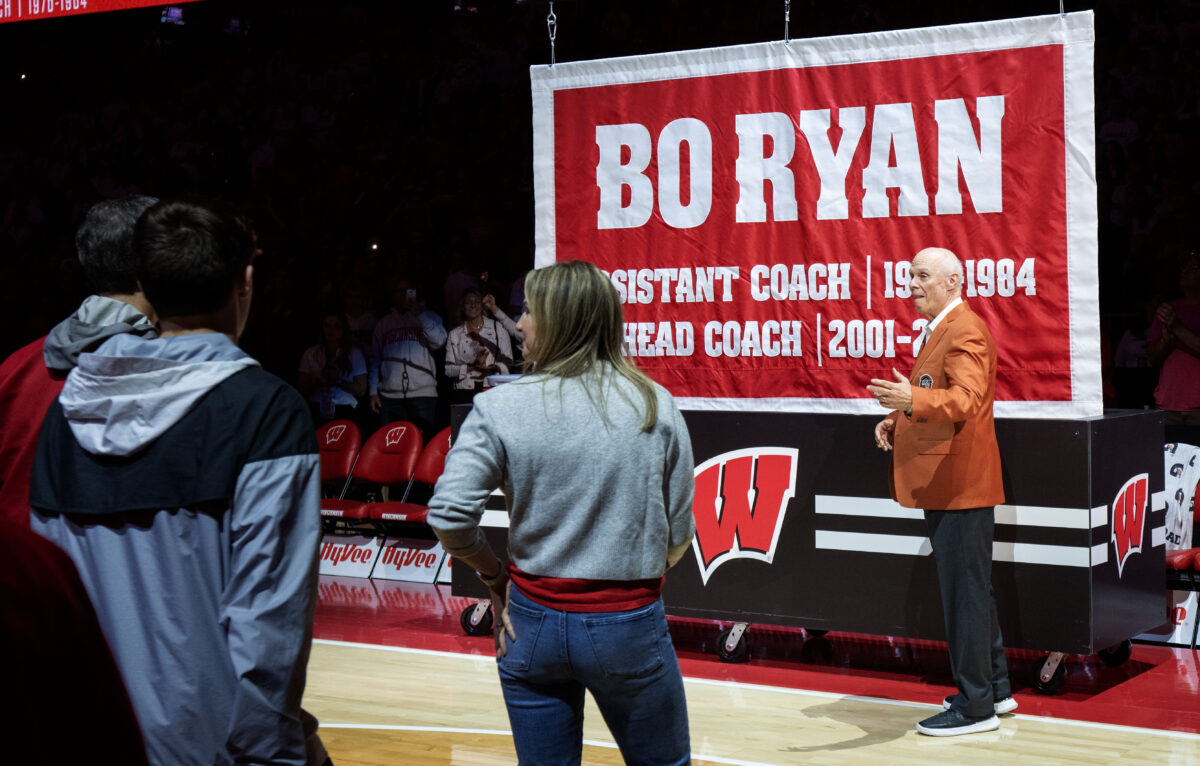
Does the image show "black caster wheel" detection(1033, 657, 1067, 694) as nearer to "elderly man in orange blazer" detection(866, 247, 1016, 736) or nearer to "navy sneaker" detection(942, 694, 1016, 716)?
"navy sneaker" detection(942, 694, 1016, 716)

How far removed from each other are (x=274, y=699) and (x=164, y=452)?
1.38 ft

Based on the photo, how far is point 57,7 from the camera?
7457 mm

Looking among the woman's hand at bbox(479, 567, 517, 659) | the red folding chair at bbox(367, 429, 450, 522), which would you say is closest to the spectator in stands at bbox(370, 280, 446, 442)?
the red folding chair at bbox(367, 429, 450, 522)

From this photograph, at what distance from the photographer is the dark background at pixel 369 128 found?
33.6 feet

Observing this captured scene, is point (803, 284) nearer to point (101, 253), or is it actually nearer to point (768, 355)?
point (768, 355)

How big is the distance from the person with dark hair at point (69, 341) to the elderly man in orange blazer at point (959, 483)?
3288 mm

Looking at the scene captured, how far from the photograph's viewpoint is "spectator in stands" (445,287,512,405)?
33.1ft

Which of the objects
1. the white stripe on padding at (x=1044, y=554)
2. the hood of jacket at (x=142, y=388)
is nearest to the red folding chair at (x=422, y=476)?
the white stripe on padding at (x=1044, y=554)

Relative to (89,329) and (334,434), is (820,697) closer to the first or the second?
(89,329)

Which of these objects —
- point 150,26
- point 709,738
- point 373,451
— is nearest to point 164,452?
point 709,738

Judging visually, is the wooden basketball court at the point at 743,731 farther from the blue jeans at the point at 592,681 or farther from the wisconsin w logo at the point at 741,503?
the blue jeans at the point at 592,681

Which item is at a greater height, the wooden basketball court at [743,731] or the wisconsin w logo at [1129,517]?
the wisconsin w logo at [1129,517]

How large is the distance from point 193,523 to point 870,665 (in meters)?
5.28

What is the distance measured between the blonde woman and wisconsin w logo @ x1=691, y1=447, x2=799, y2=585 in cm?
A: 381
